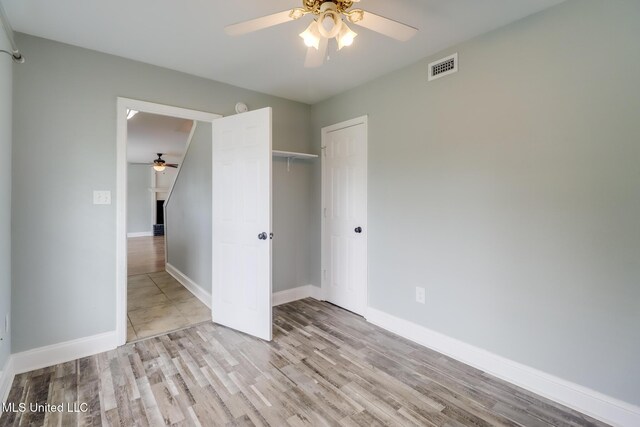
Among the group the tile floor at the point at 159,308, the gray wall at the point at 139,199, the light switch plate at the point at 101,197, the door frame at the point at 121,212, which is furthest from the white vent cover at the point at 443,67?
the gray wall at the point at 139,199

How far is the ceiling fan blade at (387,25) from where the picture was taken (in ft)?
4.89

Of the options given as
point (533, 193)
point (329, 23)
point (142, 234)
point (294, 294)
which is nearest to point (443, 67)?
point (533, 193)

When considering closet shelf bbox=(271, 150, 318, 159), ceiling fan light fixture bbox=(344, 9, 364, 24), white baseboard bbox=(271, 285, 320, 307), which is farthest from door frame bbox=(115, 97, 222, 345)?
ceiling fan light fixture bbox=(344, 9, 364, 24)

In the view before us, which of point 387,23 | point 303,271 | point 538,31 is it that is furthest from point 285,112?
point 538,31

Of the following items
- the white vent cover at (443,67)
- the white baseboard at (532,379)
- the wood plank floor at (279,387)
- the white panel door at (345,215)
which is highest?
the white vent cover at (443,67)

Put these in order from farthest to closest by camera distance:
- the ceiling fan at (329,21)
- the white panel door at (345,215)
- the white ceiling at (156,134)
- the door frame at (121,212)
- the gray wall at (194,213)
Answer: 1. the white ceiling at (156,134)
2. the gray wall at (194,213)
3. the white panel door at (345,215)
4. the door frame at (121,212)
5. the ceiling fan at (329,21)

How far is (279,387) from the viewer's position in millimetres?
1990

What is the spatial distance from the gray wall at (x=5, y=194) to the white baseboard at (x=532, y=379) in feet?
9.61

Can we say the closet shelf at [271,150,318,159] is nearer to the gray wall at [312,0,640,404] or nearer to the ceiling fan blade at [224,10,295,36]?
the gray wall at [312,0,640,404]

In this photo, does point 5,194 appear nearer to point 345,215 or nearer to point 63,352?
point 63,352

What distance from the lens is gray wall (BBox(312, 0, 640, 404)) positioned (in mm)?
1650

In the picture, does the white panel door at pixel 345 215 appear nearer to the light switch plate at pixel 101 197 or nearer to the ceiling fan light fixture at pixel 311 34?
the ceiling fan light fixture at pixel 311 34

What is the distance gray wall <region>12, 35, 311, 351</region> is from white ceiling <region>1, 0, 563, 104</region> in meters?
0.21

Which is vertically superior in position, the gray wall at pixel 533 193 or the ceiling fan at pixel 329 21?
the ceiling fan at pixel 329 21
